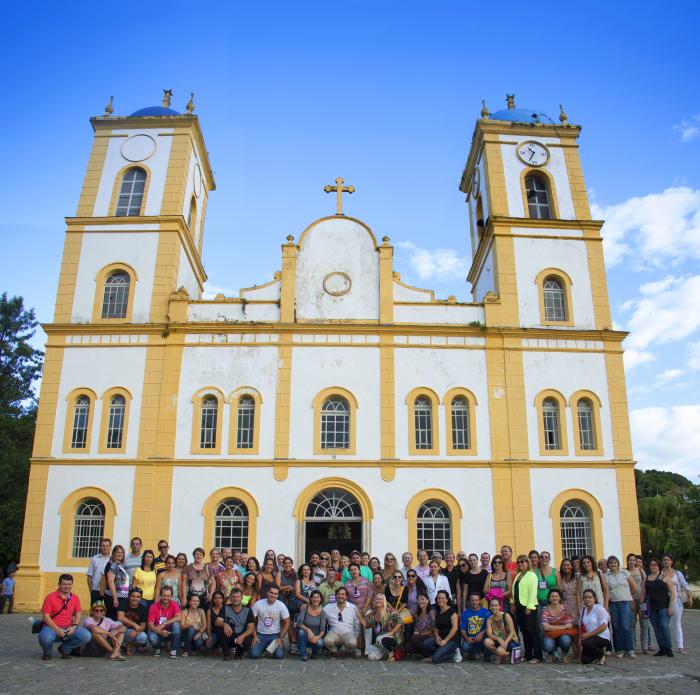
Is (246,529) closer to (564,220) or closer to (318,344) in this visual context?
(318,344)

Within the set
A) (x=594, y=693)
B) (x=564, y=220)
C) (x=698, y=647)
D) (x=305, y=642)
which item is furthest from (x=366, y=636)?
(x=564, y=220)

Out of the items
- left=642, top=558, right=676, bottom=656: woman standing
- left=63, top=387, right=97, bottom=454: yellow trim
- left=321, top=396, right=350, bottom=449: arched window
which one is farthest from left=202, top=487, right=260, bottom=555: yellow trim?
left=642, top=558, right=676, bottom=656: woman standing

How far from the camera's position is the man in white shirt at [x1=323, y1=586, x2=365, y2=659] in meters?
10.7

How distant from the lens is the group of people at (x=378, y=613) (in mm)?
10258

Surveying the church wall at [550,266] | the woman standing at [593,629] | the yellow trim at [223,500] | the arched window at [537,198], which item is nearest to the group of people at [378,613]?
the woman standing at [593,629]

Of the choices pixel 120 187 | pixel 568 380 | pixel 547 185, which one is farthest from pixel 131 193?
pixel 568 380

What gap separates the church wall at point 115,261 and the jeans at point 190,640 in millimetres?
12147

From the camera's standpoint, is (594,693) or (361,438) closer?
(594,693)

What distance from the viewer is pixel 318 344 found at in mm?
20484

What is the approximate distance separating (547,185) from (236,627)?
18.8 meters

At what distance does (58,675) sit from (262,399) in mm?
11678

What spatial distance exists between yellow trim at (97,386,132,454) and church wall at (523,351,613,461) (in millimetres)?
11950

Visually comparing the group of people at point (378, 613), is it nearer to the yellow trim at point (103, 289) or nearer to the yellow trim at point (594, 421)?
the yellow trim at point (594, 421)

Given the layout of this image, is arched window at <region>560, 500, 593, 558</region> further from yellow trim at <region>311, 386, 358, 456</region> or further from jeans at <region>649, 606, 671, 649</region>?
jeans at <region>649, 606, 671, 649</region>
